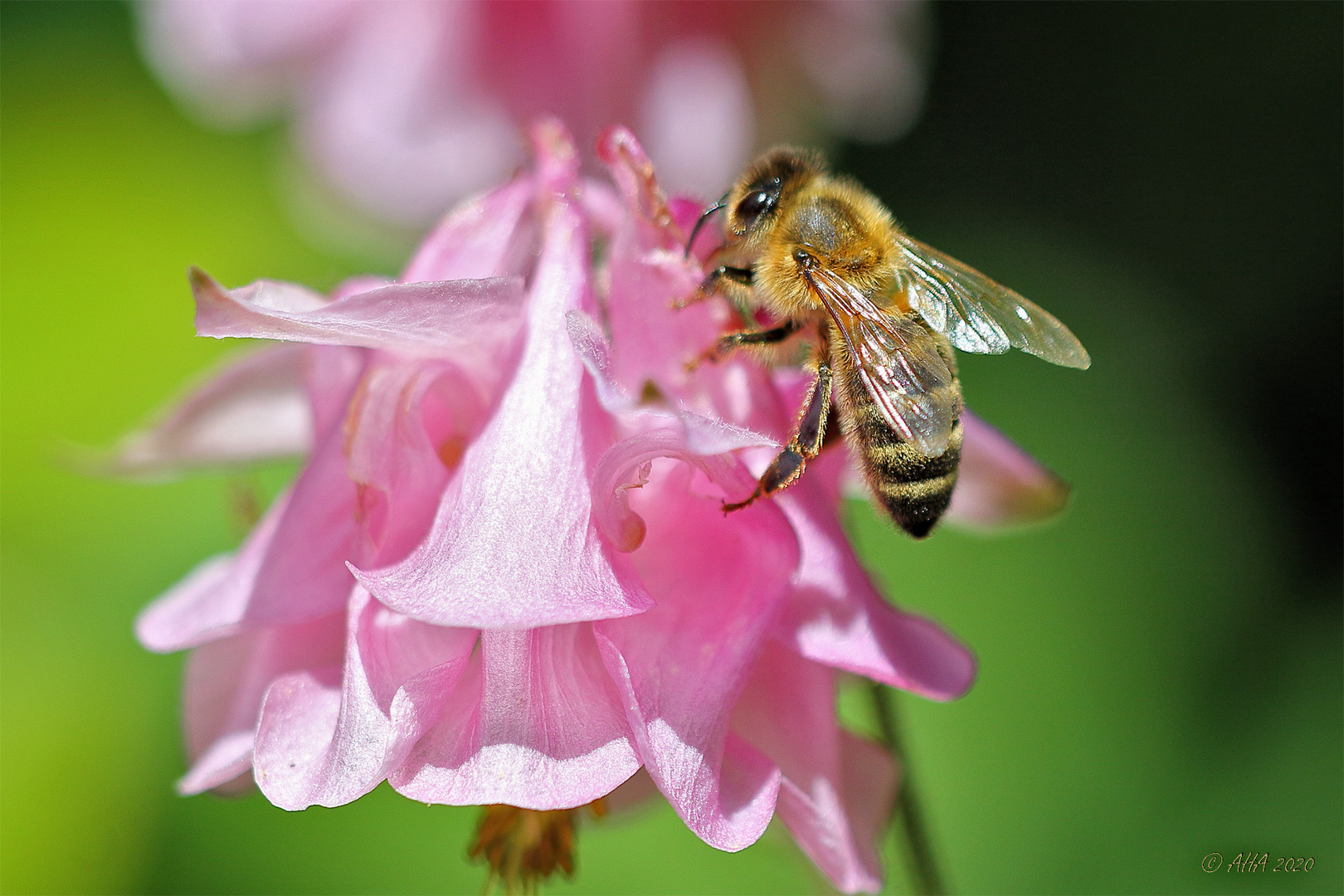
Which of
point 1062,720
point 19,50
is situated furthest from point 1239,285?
point 19,50

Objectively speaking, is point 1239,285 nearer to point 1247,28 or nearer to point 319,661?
point 1247,28

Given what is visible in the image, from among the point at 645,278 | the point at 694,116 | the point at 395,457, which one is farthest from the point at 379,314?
the point at 694,116

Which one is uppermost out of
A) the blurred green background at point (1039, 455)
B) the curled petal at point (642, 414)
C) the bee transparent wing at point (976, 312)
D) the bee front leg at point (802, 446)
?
the bee transparent wing at point (976, 312)

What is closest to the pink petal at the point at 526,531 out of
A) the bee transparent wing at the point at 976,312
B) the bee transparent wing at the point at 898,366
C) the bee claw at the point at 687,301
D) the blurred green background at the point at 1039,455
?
the bee claw at the point at 687,301

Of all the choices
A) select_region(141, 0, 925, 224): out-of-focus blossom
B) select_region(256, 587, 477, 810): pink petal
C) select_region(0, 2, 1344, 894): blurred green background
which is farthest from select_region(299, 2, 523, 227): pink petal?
select_region(256, 587, 477, 810): pink petal

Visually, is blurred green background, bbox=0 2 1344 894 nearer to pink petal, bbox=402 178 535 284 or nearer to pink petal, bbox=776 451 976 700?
pink petal, bbox=776 451 976 700

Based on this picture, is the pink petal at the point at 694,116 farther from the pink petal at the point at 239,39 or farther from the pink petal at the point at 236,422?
the pink petal at the point at 236,422
